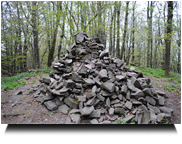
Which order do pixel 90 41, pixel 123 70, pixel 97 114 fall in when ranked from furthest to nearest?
pixel 90 41
pixel 123 70
pixel 97 114

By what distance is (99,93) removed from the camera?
4297mm

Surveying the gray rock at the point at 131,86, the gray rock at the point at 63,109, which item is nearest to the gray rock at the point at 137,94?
the gray rock at the point at 131,86

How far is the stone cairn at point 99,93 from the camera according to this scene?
3627 millimetres

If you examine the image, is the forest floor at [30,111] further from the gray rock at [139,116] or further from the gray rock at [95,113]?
the gray rock at [139,116]

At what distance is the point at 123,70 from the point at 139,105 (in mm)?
2329

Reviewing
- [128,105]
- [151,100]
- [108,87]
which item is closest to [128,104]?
[128,105]

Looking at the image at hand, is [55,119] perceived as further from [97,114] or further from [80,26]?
[80,26]

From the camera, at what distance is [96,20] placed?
1017 centimetres

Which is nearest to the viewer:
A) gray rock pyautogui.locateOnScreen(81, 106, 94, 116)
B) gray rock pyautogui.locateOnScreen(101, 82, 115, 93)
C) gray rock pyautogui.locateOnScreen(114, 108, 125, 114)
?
gray rock pyautogui.locateOnScreen(81, 106, 94, 116)

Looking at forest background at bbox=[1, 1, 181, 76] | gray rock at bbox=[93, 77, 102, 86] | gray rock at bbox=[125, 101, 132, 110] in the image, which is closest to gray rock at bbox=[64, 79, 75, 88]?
gray rock at bbox=[93, 77, 102, 86]

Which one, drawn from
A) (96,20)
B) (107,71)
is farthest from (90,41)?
(96,20)

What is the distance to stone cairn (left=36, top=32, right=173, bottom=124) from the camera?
3.63 metres

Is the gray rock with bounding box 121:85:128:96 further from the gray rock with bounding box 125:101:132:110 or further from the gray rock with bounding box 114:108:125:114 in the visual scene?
the gray rock with bounding box 114:108:125:114
